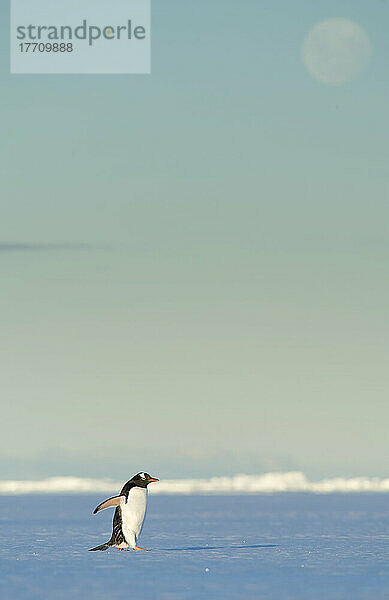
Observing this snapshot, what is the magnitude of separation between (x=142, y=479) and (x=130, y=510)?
116 centimetres

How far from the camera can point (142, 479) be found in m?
36.8

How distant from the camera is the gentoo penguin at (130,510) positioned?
36.2m

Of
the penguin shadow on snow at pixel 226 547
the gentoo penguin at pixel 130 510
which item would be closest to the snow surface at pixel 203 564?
the penguin shadow on snow at pixel 226 547

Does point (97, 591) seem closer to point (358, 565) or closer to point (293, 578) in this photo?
point (293, 578)

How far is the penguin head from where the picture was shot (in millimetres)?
36719

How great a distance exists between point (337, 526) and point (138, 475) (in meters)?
19.6

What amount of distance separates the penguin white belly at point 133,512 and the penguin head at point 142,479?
0.17m

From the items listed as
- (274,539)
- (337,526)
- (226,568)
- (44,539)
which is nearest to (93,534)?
(44,539)

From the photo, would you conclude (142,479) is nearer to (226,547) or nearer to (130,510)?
(130,510)

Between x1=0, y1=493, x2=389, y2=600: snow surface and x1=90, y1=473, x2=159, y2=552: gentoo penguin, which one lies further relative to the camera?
x1=90, y1=473, x2=159, y2=552: gentoo penguin

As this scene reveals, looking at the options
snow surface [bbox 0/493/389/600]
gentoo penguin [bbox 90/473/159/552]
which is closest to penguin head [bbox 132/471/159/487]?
gentoo penguin [bbox 90/473/159/552]

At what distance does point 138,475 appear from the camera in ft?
121

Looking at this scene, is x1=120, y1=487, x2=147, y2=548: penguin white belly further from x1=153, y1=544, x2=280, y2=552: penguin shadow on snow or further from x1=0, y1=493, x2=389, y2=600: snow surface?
x1=153, y1=544, x2=280, y2=552: penguin shadow on snow

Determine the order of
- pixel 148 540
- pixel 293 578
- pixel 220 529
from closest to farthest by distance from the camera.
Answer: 1. pixel 293 578
2. pixel 148 540
3. pixel 220 529
